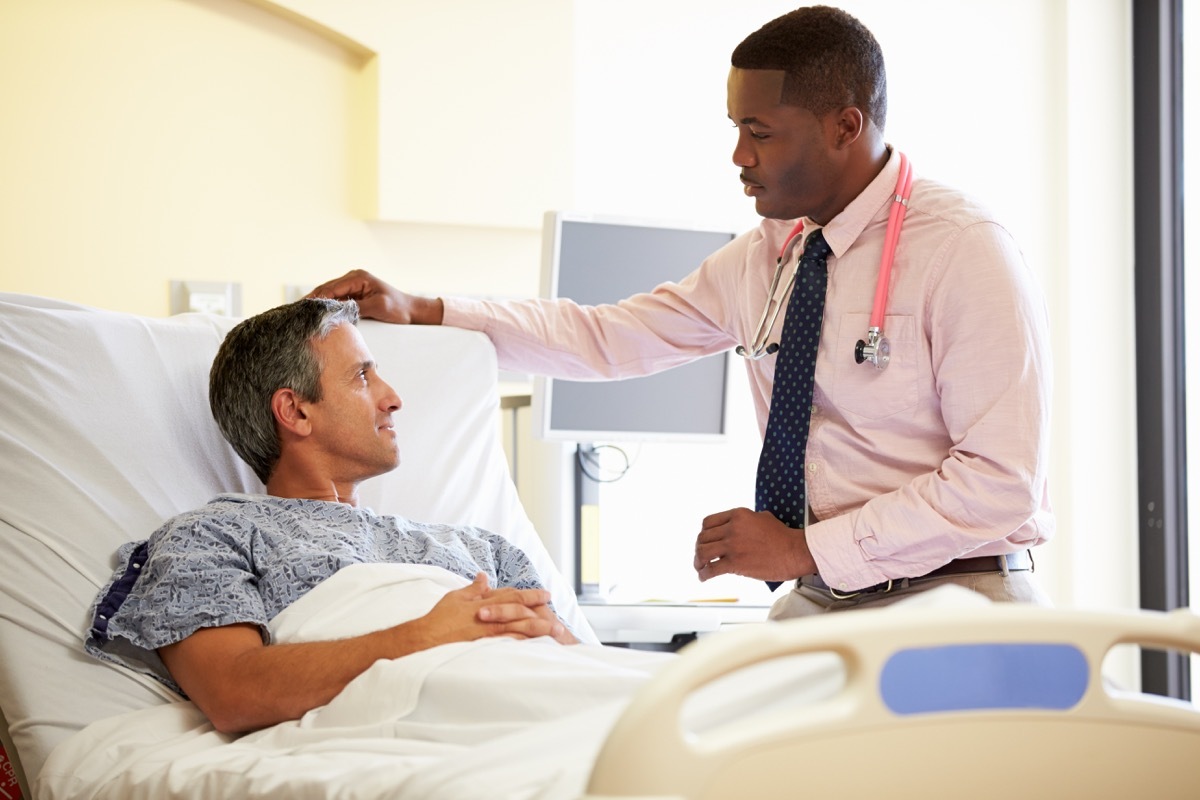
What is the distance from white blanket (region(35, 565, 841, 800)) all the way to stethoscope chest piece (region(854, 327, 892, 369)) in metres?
0.61

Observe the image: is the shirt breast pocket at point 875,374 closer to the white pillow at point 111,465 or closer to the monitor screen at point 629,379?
the white pillow at point 111,465

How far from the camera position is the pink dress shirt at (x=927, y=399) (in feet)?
5.68

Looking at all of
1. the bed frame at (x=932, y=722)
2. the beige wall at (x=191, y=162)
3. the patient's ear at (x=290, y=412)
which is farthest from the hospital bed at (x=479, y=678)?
the beige wall at (x=191, y=162)

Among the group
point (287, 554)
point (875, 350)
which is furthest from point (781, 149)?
point (287, 554)

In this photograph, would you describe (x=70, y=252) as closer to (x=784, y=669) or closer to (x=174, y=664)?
(x=174, y=664)

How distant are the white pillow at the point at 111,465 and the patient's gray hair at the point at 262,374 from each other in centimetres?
8

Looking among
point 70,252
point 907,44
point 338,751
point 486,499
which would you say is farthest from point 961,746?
point 907,44

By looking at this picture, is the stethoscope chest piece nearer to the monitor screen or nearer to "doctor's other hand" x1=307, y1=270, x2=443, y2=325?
"doctor's other hand" x1=307, y1=270, x2=443, y2=325

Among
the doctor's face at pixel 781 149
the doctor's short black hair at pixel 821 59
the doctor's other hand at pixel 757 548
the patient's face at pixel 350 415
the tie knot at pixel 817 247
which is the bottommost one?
the doctor's other hand at pixel 757 548

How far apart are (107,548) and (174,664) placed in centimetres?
26

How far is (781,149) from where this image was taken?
6.23ft

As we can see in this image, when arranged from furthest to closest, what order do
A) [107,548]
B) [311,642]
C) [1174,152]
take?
[1174,152]
[107,548]
[311,642]

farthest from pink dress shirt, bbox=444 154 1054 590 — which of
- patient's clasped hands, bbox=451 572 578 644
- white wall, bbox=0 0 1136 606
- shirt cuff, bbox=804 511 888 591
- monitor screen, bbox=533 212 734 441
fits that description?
white wall, bbox=0 0 1136 606

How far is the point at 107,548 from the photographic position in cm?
170
